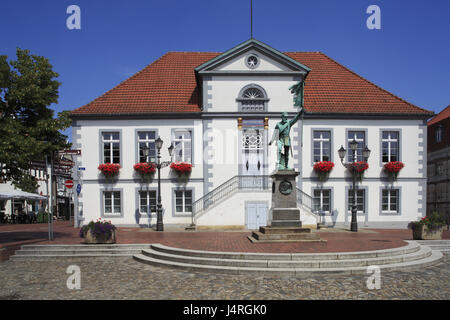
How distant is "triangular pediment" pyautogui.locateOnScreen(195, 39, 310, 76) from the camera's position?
1912 cm

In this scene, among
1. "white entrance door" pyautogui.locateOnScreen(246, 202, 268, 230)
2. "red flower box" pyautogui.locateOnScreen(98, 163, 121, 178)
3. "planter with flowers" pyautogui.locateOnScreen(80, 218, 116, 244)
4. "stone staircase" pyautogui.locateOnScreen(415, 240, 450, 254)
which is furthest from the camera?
"red flower box" pyautogui.locateOnScreen(98, 163, 121, 178)

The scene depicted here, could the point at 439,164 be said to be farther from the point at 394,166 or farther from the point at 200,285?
the point at 200,285

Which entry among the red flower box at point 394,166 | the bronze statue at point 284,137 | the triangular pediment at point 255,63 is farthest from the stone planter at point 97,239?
the red flower box at point 394,166

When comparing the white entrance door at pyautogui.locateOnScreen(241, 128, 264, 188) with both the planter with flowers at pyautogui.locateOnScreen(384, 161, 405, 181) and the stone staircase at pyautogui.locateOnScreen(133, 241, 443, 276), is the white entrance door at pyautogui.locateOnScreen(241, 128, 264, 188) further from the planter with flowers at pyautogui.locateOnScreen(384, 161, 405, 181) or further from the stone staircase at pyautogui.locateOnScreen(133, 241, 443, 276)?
the stone staircase at pyautogui.locateOnScreen(133, 241, 443, 276)

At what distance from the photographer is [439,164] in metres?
29.0

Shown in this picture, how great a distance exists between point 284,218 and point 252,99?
28.8ft

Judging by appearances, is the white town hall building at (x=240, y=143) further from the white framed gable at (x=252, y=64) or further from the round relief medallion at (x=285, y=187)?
the round relief medallion at (x=285, y=187)

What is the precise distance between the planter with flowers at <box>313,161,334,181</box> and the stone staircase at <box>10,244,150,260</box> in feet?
36.2

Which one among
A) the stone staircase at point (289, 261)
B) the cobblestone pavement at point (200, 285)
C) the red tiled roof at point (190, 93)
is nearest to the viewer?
the cobblestone pavement at point (200, 285)

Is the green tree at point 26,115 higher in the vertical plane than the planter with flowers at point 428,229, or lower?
higher

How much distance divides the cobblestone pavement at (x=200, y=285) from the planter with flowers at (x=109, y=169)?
9.44 meters

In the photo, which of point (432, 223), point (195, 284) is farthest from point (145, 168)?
point (432, 223)

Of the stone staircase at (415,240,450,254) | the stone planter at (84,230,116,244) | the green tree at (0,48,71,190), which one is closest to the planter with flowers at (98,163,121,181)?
the green tree at (0,48,71,190)

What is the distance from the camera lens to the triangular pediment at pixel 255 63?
19125 millimetres
